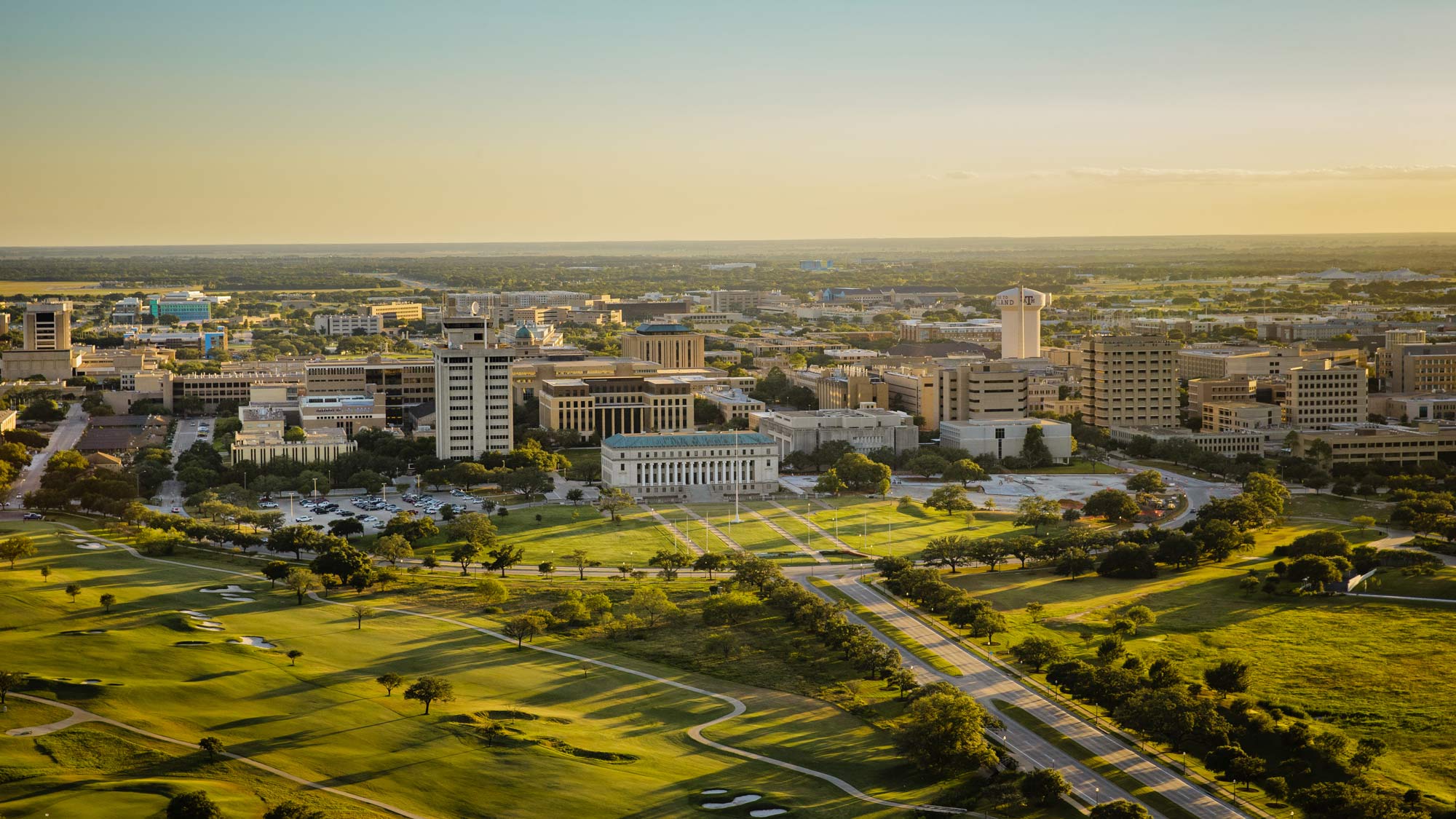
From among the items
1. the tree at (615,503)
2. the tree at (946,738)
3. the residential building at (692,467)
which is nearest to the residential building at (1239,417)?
the residential building at (692,467)

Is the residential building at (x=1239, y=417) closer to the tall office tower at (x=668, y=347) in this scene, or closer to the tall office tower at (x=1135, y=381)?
the tall office tower at (x=1135, y=381)

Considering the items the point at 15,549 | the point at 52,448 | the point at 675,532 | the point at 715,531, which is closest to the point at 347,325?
the point at 52,448

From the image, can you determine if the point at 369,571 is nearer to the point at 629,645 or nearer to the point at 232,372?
the point at 629,645

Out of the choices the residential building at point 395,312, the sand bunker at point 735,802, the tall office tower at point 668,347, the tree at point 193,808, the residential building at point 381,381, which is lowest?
the sand bunker at point 735,802

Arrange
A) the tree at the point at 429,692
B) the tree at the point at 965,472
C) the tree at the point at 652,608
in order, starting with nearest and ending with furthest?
the tree at the point at 429,692 → the tree at the point at 652,608 → the tree at the point at 965,472

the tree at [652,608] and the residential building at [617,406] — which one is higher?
the residential building at [617,406]

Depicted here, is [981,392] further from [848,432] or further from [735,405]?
[735,405]

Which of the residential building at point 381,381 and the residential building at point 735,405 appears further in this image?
the residential building at point 381,381
